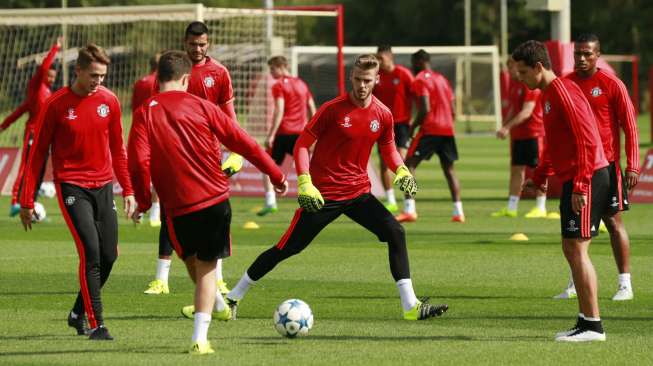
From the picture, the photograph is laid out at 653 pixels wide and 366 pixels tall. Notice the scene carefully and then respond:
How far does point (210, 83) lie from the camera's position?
12094 millimetres

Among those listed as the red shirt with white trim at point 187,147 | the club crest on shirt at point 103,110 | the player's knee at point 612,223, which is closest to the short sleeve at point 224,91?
the club crest on shirt at point 103,110

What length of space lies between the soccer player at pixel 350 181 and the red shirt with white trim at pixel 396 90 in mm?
9351

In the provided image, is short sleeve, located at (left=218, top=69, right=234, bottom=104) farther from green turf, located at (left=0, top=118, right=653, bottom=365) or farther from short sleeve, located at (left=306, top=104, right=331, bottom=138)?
green turf, located at (left=0, top=118, right=653, bottom=365)

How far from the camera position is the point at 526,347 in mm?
9766

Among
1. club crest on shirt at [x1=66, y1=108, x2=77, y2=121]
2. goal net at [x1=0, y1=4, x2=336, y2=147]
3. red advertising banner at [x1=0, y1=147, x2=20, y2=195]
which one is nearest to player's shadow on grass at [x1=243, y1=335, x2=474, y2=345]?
club crest on shirt at [x1=66, y1=108, x2=77, y2=121]

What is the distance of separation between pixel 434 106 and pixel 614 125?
7.96 meters

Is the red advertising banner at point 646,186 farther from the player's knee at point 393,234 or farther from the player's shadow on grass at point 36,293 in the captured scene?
the player's knee at point 393,234

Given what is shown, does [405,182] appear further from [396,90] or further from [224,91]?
[396,90]

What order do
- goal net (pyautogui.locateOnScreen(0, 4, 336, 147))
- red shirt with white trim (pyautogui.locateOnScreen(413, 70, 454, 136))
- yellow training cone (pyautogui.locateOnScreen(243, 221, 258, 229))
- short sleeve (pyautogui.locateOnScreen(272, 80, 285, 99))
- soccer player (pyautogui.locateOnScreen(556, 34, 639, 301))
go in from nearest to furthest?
soccer player (pyautogui.locateOnScreen(556, 34, 639, 301)), yellow training cone (pyautogui.locateOnScreen(243, 221, 258, 229)), red shirt with white trim (pyautogui.locateOnScreen(413, 70, 454, 136)), short sleeve (pyautogui.locateOnScreen(272, 80, 285, 99)), goal net (pyautogui.locateOnScreen(0, 4, 336, 147))

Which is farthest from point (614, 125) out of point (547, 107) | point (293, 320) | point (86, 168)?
point (86, 168)

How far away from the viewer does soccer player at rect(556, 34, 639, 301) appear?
11.5 meters

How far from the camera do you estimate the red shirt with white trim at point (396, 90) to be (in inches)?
818

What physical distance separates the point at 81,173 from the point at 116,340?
121 centimetres

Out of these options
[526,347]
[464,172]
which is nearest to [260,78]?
[464,172]
